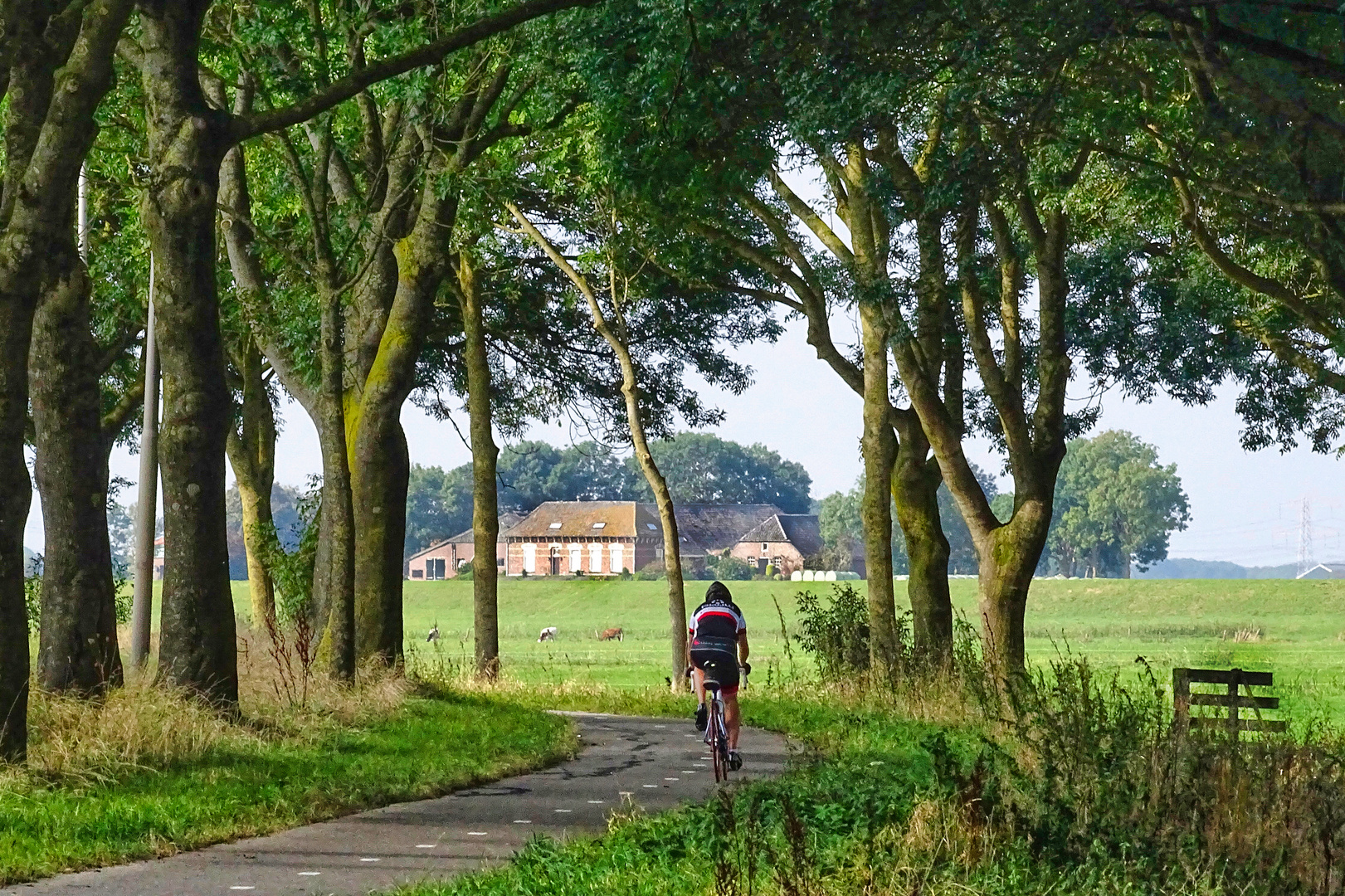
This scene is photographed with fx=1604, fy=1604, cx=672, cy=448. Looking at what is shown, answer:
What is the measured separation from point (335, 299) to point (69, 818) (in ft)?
28.7

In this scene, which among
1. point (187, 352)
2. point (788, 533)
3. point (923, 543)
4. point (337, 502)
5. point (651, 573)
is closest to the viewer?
point (187, 352)

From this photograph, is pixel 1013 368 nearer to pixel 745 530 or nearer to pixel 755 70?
pixel 755 70

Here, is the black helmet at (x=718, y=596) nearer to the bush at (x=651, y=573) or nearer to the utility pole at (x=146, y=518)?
the utility pole at (x=146, y=518)

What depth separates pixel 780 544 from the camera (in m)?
136

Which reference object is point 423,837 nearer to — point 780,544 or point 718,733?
point 718,733

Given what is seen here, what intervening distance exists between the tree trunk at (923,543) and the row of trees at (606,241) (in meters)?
0.06

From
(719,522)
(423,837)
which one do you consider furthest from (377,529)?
(719,522)

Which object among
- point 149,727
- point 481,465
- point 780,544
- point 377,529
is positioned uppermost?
point 780,544

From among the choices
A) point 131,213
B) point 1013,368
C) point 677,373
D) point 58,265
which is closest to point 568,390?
point 677,373

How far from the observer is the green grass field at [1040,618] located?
58000 mm

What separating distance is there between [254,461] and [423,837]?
2249cm

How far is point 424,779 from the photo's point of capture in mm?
13688

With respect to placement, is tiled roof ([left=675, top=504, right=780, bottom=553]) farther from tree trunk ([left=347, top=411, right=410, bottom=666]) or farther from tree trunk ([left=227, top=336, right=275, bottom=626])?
tree trunk ([left=347, top=411, right=410, bottom=666])

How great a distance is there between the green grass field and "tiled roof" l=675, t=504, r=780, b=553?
24.0 m
